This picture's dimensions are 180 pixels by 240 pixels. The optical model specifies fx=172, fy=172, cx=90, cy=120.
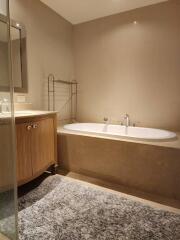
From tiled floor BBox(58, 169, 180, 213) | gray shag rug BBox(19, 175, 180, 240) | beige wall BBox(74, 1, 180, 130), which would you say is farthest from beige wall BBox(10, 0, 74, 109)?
gray shag rug BBox(19, 175, 180, 240)

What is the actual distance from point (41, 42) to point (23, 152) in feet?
5.72

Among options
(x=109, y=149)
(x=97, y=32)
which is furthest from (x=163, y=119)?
(x=97, y=32)

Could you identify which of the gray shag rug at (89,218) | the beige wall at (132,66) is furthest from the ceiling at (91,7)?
the gray shag rug at (89,218)

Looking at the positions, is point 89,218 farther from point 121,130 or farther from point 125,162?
point 121,130

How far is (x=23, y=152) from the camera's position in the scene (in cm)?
162

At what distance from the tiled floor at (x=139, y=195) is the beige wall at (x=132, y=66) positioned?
1.19m

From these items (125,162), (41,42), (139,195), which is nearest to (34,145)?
(125,162)

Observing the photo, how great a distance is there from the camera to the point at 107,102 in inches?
119

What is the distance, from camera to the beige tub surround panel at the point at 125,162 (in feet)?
5.54

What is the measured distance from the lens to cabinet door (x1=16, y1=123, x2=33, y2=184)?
5.17ft

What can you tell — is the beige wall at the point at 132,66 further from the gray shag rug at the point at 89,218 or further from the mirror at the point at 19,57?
the gray shag rug at the point at 89,218

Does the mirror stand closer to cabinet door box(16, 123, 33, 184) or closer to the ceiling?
the ceiling

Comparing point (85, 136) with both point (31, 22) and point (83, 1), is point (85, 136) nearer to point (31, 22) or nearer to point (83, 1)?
point (31, 22)

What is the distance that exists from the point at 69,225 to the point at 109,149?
0.91m
